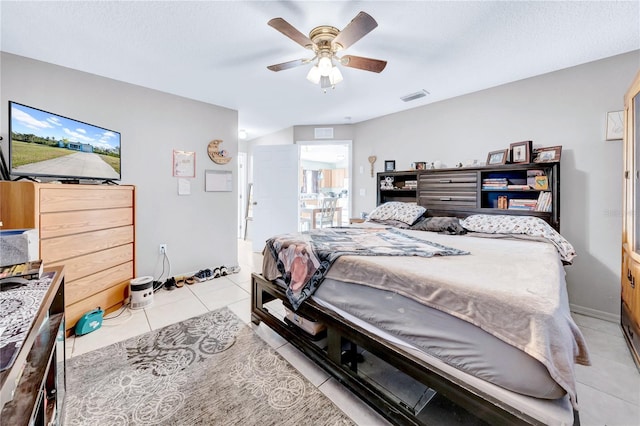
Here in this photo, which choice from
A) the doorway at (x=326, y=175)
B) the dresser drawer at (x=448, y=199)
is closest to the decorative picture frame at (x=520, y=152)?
the dresser drawer at (x=448, y=199)

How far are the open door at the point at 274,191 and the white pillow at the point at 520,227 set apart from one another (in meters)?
2.63

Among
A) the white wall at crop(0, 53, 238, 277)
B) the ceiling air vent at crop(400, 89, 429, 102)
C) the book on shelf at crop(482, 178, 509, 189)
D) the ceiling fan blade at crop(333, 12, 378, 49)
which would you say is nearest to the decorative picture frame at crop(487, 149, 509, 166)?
the book on shelf at crop(482, 178, 509, 189)

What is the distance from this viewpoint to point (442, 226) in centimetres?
268

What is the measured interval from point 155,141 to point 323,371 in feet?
9.95

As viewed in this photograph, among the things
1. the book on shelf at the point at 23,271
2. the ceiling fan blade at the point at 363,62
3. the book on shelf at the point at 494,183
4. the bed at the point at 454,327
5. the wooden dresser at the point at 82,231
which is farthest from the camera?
the book on shelf at the point at 494,183

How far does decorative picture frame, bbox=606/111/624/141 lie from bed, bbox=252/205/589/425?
48.1 inches

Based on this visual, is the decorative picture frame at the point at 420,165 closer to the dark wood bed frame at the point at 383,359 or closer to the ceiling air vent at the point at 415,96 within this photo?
the ceiling air vent at the point at 415,96

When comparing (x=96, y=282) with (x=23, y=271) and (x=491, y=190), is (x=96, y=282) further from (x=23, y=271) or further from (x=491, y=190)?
(x=491, y=190)

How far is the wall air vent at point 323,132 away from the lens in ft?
14.5

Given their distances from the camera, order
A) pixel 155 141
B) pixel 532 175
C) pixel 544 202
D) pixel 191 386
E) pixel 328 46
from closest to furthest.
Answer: pixel 191 386
pixel 328 46
pixel 544 202
pixel 532 175
pixel 155 141

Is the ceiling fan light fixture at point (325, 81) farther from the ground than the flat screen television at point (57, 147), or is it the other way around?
the ceiling fan light fixture at point (325, 81)

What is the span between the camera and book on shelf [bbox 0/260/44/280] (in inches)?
45.3

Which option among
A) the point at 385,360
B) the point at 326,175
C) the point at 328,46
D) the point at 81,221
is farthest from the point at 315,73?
the point at 326,175

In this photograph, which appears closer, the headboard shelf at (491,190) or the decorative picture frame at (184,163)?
the headboard shelf at (491,190)
